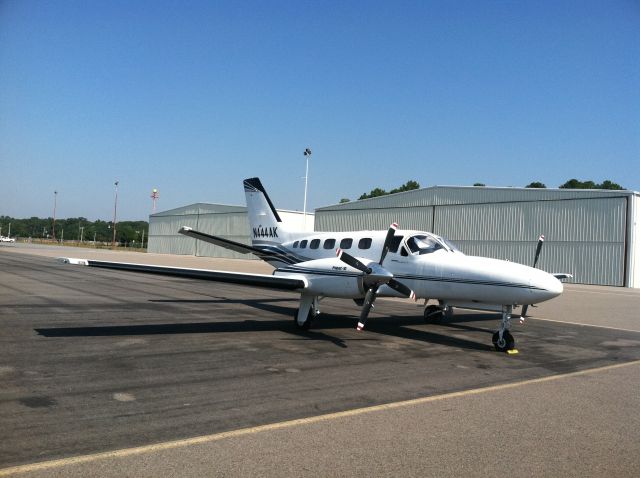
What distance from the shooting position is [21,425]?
18.6 ft

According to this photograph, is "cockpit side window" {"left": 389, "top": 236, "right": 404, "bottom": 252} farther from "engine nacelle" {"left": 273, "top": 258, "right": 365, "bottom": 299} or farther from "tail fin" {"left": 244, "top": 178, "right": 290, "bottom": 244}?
"tail fin" {"left": 244, "top": 178, "right": 290, "bottom": 244}

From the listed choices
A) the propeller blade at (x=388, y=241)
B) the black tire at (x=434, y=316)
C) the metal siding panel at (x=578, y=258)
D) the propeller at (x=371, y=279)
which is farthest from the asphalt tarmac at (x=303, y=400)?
the metal siding panel at (x=578, y=258)

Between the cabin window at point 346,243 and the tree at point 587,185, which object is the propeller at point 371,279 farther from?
the tree at point 587,185

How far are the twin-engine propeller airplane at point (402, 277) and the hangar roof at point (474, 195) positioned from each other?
27961mm

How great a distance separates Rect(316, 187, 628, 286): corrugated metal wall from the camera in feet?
120

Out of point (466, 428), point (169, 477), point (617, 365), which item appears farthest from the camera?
point (617, 365)

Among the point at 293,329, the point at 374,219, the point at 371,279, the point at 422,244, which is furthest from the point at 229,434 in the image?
the point at 374,219

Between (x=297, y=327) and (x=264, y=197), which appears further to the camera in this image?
(x=264, y=197)

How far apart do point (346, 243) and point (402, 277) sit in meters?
2.36

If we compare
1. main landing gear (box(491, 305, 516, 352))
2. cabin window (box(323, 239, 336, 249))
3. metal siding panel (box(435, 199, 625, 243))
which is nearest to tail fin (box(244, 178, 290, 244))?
cabin window (box(323, 239, 336, 249))

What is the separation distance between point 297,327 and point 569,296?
2018 centimetres

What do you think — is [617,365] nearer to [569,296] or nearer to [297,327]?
[297,327]

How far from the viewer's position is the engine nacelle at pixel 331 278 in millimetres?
12648

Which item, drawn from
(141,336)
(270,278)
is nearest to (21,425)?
(141,336)
